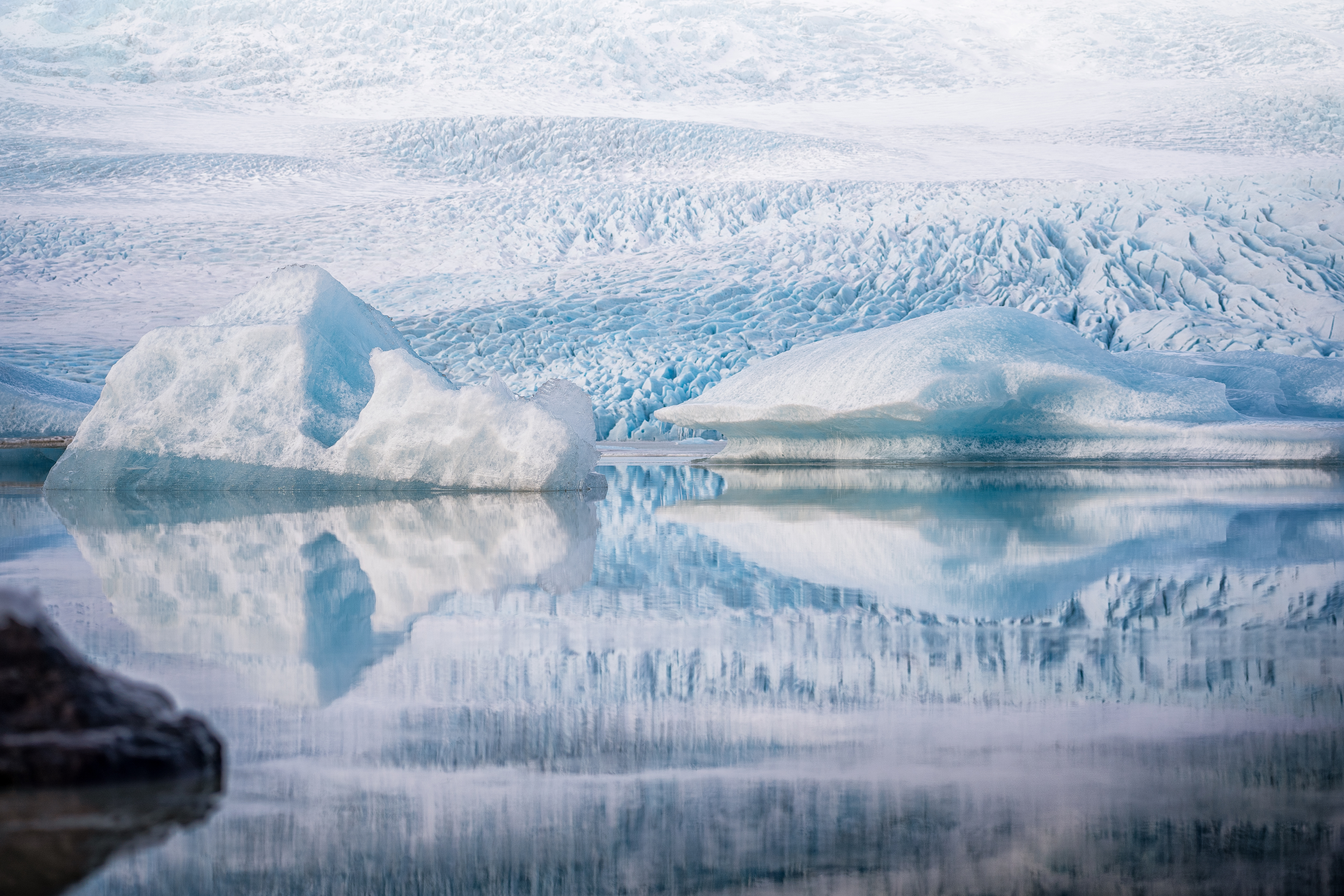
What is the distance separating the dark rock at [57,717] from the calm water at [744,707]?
9cm

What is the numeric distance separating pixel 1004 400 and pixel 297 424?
383 cm

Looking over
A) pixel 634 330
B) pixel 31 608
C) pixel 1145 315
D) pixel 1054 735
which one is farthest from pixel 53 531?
pixel 1145 315

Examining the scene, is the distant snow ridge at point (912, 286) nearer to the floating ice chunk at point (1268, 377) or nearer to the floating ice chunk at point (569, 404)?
the floating ice chunk at point (1268, 377)

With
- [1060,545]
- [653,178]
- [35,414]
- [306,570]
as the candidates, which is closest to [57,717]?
[306,570]

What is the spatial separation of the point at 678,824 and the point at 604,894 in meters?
0.16

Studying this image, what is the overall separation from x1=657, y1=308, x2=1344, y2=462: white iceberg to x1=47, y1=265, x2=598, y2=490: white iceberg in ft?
7.16

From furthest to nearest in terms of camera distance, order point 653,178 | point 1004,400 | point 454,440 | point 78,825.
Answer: point 653,178
point 1004,400
point 454,440
point 78,825

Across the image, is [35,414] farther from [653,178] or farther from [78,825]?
[653,178]

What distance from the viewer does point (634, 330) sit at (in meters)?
13.2

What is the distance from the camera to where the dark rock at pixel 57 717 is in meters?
1.10

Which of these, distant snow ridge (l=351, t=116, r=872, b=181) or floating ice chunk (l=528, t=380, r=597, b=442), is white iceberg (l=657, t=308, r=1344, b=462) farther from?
distant snow ridge (l=351, t=116, r=872, b=181)

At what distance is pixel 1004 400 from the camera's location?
7.38 m

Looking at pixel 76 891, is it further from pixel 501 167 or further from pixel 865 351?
pixel 501 167

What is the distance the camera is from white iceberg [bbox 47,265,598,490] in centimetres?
552
